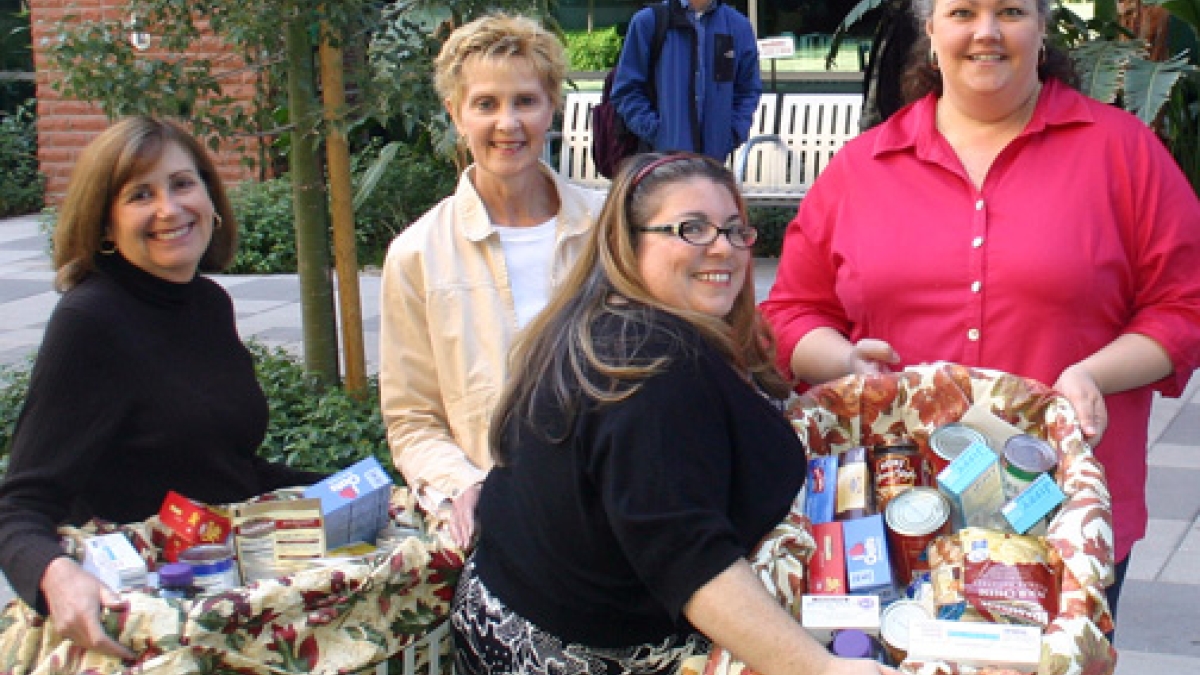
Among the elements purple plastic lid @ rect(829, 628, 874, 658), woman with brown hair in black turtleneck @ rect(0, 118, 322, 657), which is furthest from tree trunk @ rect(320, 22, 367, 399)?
purple plastic lid @ rect(829, 628, 874, 658)

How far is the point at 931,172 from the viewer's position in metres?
2.93

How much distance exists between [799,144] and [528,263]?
26.4ft

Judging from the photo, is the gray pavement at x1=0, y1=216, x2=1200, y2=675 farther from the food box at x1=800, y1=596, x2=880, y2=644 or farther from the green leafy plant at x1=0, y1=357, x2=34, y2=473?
the food box at x1=800, y1=596, x2=880, y2=644

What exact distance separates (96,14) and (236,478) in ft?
31.4

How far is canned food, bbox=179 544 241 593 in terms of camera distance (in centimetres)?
269

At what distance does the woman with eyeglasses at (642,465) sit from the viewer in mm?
2182

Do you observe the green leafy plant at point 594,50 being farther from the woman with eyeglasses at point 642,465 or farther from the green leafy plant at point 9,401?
the woman with eyeglasses at point 642,465

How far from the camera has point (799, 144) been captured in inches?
436

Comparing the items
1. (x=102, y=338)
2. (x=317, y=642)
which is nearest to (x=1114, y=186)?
(x=317, y=642)

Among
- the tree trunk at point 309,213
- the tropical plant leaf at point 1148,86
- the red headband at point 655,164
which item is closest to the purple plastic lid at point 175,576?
the red headband at point 655,164

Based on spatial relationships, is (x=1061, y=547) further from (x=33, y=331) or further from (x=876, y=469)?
(x=33, y=331)

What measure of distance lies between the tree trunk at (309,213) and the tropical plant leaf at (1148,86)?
444 cm

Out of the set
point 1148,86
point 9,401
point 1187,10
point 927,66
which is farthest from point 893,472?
point 1187,10

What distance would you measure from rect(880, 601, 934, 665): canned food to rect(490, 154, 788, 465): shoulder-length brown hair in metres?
0.44
